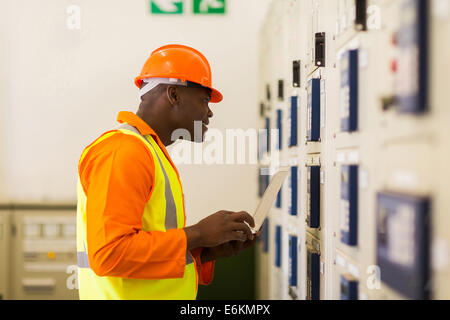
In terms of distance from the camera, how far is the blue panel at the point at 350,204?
48.9 inches

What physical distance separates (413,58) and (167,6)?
114 inches

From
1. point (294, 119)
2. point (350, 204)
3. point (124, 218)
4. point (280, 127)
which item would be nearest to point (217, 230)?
point (124, 218)

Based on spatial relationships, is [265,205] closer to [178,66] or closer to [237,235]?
[237,235]

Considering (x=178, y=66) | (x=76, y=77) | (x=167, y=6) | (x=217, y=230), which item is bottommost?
(x=217, y=230)

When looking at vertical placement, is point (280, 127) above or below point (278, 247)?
above

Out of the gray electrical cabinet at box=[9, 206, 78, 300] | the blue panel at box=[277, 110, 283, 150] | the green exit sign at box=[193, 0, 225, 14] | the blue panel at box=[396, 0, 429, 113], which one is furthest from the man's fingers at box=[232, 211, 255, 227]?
the green exit sign at box=[193, 0, 225, 14]

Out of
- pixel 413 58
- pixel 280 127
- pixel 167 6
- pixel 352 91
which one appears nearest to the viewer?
pixel 413 58

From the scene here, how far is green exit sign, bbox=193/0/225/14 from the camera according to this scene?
139 inches

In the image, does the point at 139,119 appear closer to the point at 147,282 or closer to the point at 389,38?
the point at 147,282

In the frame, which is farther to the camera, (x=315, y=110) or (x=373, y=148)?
(x=315, y=110)

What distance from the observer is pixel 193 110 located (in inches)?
62.5

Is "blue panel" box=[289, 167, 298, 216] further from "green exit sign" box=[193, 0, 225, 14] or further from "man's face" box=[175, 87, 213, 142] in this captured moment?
"green exit sign" box=[193, 0, 225, 14]

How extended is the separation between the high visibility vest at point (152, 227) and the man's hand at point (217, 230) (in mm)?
110

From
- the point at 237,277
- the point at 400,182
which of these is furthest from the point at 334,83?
the point at 237,277
